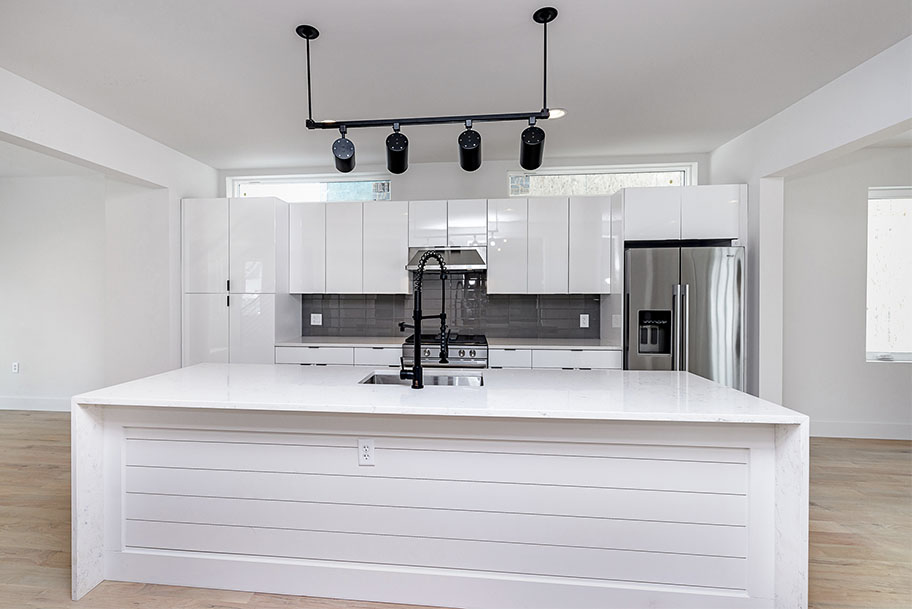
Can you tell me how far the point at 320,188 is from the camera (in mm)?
4742

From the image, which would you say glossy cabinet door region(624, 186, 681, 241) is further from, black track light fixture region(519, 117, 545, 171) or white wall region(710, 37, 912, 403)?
black track light fixture region(519, 117, 545, 171)

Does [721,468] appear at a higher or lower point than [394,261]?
lower

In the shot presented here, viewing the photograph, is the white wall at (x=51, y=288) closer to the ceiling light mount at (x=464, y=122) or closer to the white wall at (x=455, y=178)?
the white wall at (x=455, y=178)

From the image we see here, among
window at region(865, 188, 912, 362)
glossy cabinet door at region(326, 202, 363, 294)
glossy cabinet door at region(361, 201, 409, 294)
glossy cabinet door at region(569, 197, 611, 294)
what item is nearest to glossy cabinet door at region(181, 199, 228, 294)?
glossy cabinet door at region(326, 202, 363, 294)

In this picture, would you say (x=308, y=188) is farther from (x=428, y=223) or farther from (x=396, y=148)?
(x=396, y=148)

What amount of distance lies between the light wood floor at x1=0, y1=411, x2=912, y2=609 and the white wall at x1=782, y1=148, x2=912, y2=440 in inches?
12.0

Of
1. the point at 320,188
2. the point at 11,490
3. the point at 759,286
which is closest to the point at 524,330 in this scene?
the point at 759,286

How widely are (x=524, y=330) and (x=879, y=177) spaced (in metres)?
3.42

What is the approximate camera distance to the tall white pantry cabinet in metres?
4.06

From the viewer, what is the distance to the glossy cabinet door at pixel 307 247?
431cm

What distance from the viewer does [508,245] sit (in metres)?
4.11

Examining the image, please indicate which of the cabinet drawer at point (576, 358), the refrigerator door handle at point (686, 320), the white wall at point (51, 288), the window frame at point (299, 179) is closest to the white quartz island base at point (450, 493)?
the refrigerator door handle at point (686, 320)

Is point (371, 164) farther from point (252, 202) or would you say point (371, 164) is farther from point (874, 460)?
point (874, 460)

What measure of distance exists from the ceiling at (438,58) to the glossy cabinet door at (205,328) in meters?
1.44
